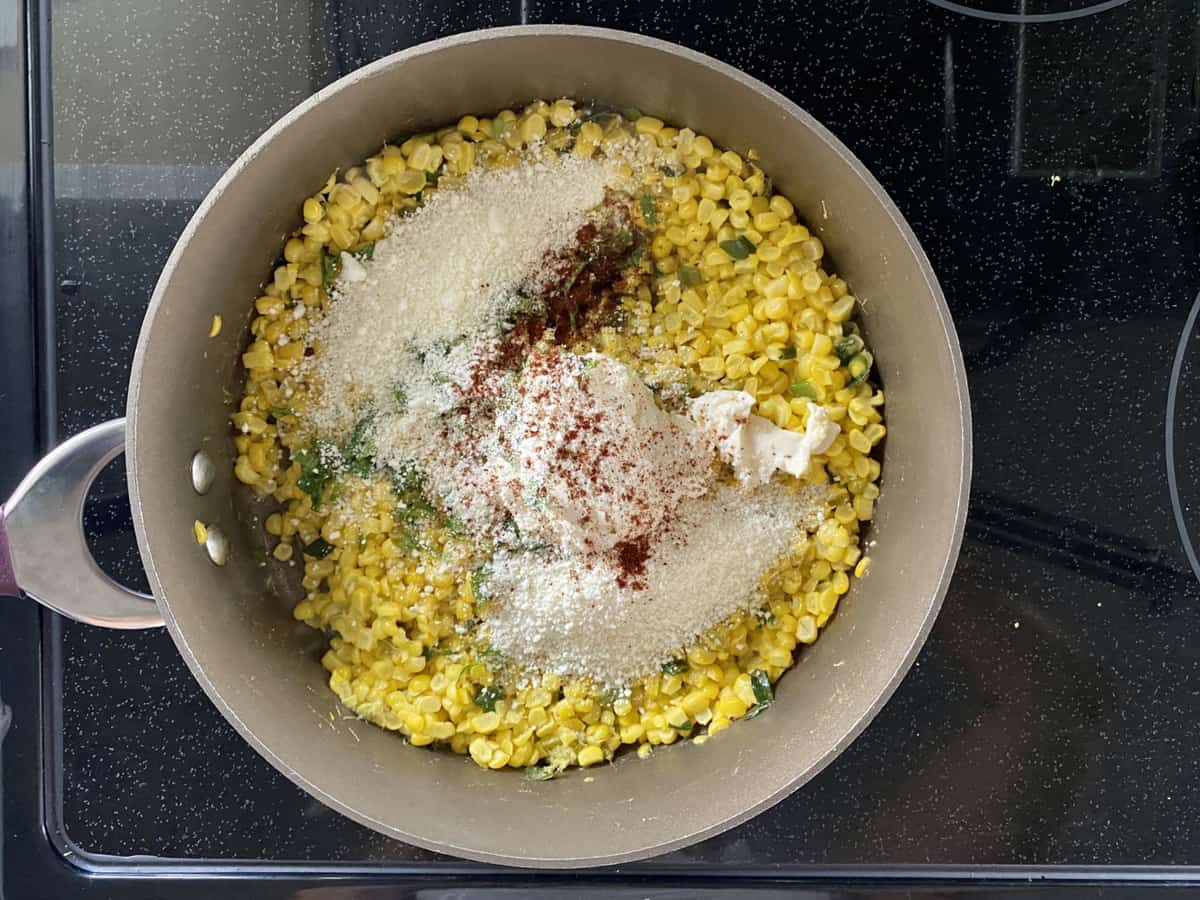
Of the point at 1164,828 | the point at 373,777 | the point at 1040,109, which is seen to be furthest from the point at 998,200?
the point at 373,777

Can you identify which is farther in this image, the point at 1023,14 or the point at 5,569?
the point at 1023,14

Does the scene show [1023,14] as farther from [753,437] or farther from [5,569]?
[5,569]

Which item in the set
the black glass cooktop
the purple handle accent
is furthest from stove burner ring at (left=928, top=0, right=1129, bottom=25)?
the purple handle accent

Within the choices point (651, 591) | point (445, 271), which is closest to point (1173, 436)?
point (651, 591)

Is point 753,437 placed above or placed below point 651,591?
above

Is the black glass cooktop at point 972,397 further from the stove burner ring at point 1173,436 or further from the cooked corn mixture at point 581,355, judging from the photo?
the cooked corn mixture at point 581,355

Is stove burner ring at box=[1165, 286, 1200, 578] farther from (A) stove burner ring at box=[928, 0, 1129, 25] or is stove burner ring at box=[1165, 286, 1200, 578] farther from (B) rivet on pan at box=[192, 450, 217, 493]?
(B) rivet on pan at box=[192, 450, 217, 493]
